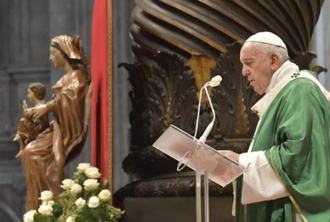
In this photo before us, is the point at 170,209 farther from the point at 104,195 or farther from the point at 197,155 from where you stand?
the point at 197,155

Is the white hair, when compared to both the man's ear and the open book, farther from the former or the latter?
the open book

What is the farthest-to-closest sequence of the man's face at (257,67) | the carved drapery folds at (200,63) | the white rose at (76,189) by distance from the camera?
the carved drapery folds at (200,63)
the white rose at (76,189)
the man's face at (257,67)

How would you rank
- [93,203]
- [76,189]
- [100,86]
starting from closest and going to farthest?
[93,203], [76,189], [100,86]

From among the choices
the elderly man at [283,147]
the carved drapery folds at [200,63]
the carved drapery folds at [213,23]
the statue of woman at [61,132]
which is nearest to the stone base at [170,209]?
the carved drapery folds at [200,63]

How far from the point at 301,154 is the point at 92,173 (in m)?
1.71

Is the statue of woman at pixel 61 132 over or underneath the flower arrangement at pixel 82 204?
over

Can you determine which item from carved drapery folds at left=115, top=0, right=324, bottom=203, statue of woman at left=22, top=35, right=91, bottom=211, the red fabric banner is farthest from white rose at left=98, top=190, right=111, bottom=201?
statue of woman at left=22, top=35, right=91, bottom=211

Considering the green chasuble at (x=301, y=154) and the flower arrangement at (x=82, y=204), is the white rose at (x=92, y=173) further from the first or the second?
the green chasuble at (x=301, y=154)

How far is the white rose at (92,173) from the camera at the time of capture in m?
4.60

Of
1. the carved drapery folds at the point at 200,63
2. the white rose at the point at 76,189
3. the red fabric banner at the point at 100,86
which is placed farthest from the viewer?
the red fabric banner at the point at 100,86

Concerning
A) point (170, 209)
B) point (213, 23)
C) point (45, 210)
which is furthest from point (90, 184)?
point (213, 23)

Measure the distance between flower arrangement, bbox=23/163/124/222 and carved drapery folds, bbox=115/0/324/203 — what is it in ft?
1.15

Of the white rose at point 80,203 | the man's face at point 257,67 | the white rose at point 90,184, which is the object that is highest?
the man's face at point 257,67

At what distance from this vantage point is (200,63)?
4.70 metres
